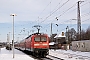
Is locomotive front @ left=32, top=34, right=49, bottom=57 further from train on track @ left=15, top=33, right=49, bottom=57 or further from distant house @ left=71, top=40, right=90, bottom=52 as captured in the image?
distant house @ left=71, top=40, right=90, bottom=52

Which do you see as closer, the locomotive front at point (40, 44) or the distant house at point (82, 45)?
the locomotive front at point (40, 44)

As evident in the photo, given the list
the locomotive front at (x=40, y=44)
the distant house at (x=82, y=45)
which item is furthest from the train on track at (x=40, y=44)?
the distant house at (x=82, y=45)

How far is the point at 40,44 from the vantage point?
28828mm

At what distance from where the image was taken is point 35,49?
28.2m

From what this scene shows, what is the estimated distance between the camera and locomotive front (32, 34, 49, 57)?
2836 centimetres

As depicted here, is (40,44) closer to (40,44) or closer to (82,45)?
(40,44)

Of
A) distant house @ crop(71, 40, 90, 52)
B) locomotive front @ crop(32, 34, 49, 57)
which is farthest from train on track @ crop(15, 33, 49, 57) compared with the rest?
distant house @ crop(71, 40, 90, 52)

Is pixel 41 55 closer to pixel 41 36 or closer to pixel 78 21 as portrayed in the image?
pixel 41 36

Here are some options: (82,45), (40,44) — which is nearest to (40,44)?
(40,44)

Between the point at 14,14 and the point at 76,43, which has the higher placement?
the point at 14,14

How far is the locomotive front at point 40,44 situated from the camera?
2836 centimetres

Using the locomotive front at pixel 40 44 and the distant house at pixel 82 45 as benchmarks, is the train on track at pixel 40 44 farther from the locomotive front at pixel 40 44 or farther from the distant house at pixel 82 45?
the distant house at pixel 82 45

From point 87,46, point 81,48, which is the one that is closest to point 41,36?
point 87,46

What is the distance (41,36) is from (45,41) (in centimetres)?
88
